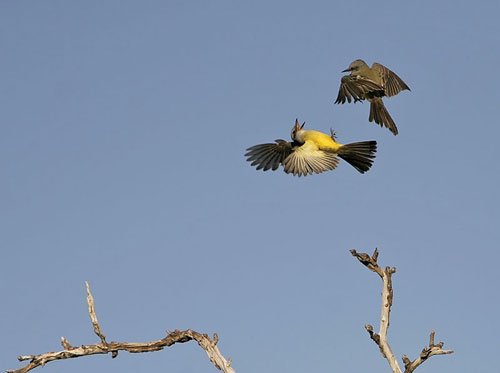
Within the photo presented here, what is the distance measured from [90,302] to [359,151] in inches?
185

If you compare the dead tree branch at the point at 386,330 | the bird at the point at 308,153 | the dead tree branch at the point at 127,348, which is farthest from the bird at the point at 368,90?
the dead tree branch at the point at 127,348

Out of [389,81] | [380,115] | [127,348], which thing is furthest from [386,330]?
[389,81]

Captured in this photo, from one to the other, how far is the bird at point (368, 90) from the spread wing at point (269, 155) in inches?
72.7

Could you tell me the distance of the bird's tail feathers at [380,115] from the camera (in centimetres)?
1712

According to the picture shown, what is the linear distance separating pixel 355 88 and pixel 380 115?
682mm

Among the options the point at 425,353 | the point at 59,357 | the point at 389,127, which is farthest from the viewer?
the point at 389,127

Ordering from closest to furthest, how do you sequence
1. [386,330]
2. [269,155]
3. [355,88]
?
[386,330] < [269,155] < [355,88]

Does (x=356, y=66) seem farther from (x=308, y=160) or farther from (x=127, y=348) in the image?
(x=127, y=348)

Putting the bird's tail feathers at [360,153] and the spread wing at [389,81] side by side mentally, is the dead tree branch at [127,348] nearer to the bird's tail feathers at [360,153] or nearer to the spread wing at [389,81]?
the bird's tail feathers at [360,153]

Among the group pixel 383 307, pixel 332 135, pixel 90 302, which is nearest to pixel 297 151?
pixel 332 135

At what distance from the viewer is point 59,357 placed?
14.5 meters

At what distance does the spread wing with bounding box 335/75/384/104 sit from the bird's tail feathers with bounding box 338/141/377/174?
238 centimetres

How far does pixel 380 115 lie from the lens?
17.2 m

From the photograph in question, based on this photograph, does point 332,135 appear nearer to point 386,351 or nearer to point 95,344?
point 386,351
